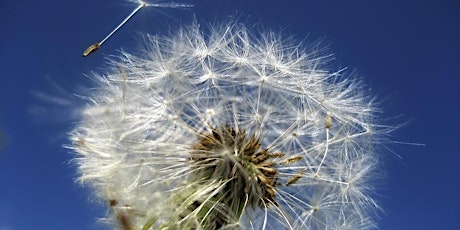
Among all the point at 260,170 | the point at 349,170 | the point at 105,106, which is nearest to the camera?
the point at 260,170

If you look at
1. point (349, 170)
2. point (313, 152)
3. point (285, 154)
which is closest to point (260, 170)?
point (285, 154)

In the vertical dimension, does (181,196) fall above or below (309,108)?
below

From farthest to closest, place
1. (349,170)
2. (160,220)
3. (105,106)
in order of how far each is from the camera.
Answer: (349,170) → (105,106) → (160,220)

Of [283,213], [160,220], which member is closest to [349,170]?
[283,213]

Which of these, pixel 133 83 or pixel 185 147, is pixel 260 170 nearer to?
pixel 185 147

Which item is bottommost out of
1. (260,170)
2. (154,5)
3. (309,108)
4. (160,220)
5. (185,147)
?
(160,220)

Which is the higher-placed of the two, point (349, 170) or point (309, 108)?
point (309, 108)

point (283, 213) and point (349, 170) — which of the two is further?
point (349, 170)

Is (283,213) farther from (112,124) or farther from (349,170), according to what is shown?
(112,124)

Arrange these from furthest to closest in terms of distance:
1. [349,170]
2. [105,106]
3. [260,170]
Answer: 1. [349,170]
2. [105,106]
3. [260,170]

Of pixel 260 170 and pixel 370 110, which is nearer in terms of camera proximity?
pixel 260 170
